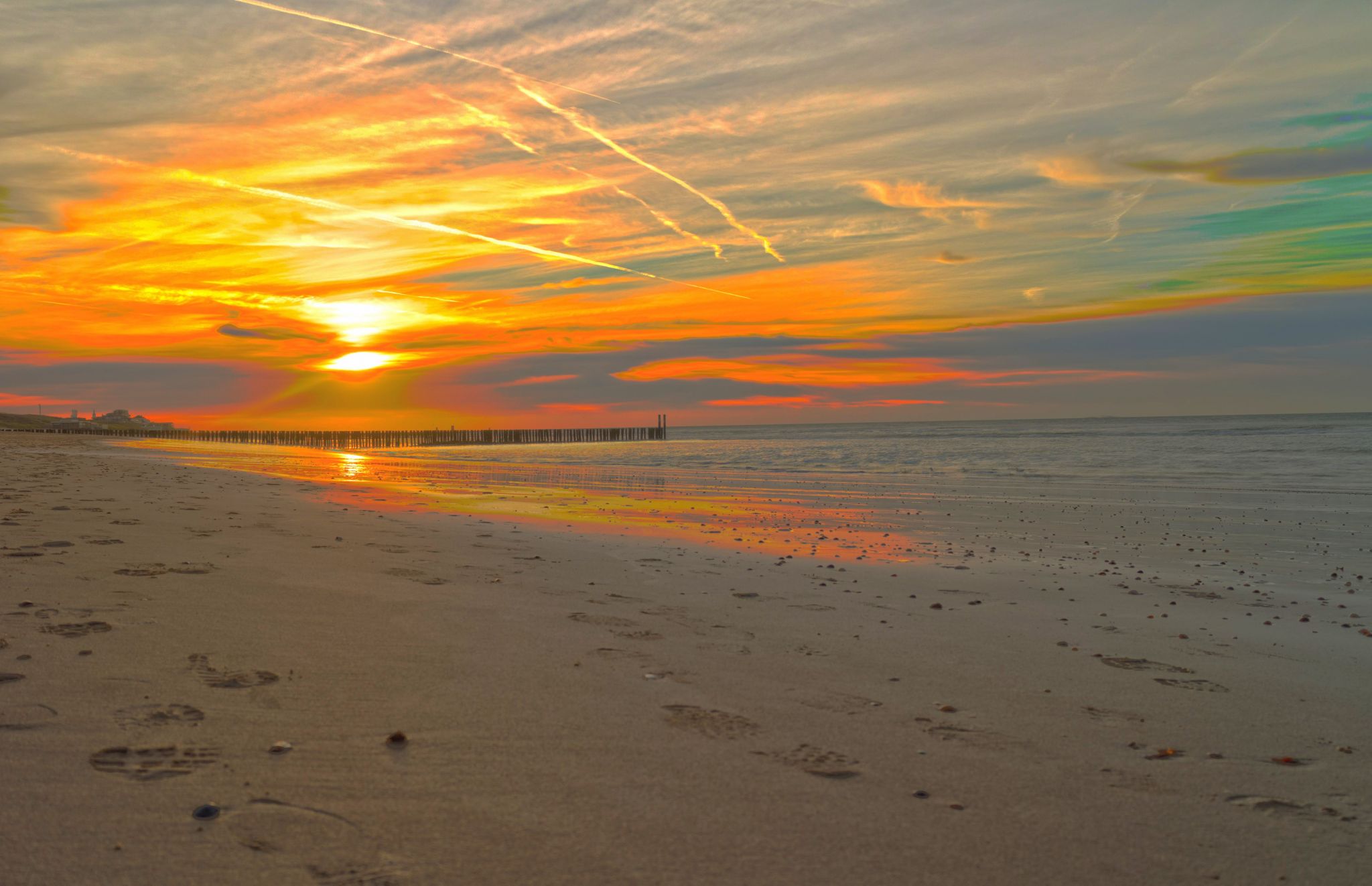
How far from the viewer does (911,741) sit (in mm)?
3986

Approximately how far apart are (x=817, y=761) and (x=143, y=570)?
20.6 feet

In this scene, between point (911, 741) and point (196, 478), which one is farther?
point (196, 478)

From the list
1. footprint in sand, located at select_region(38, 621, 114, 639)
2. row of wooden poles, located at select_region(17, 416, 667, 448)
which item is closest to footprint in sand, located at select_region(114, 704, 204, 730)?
footprint in sand, located at select_region(38, 621, 114, 639)

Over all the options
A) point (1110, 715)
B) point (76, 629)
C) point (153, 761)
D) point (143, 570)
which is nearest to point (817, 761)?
point (1110, 715)

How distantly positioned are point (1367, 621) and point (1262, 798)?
15.5 ft

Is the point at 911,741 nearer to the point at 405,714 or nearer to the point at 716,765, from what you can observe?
the point at 716,765

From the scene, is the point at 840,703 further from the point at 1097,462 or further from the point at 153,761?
the point at 1097,462

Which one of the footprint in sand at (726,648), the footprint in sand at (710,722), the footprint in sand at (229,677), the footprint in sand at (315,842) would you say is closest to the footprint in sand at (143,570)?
the footprint in sand at (229,677)

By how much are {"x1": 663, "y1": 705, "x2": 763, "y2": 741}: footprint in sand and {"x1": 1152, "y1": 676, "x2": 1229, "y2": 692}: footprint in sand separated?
2.74 meters

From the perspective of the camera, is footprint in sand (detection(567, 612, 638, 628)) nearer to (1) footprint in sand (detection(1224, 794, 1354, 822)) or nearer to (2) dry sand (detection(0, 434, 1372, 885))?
(2) dry sand (detection(0, 434, 1372, 885))

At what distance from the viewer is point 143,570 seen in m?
7.27

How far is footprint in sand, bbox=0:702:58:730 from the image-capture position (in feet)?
11.9

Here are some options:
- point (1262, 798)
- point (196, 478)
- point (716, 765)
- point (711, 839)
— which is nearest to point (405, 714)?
point (716, 765)

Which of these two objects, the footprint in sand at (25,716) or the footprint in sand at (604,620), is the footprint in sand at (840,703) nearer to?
the footprint in sand at (604,620)
